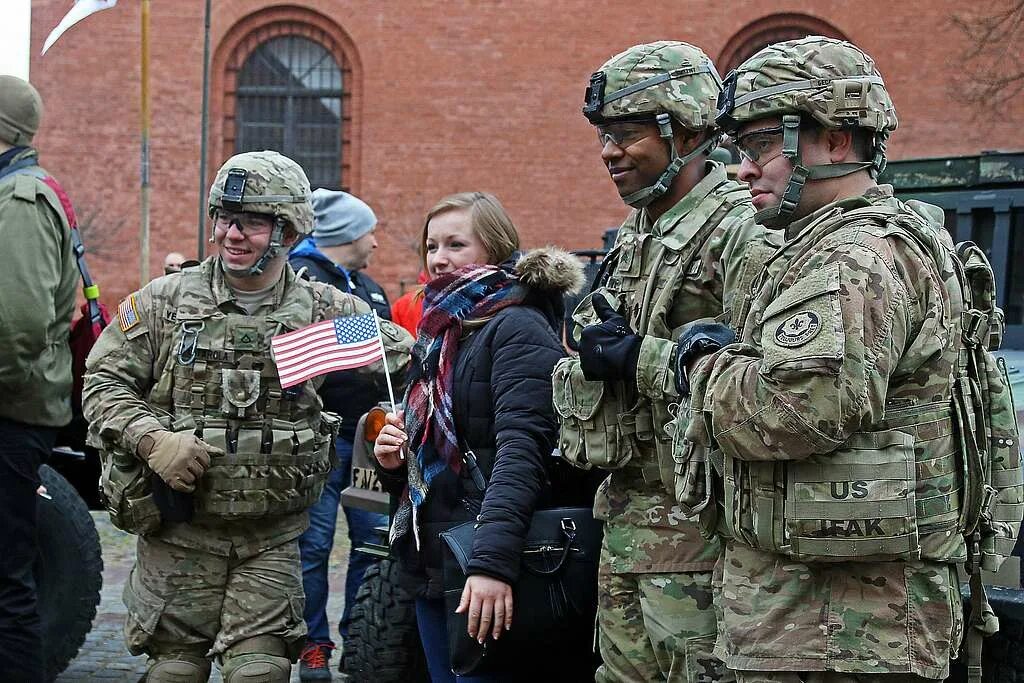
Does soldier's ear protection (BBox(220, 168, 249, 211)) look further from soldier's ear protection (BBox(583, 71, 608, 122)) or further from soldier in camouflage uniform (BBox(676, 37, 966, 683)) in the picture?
soldier in camouflage uniform (BBox(676, 37, 966, 683))

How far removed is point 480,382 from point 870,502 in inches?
51.5

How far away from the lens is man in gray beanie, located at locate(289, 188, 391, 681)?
602 centimetres

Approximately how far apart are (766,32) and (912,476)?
1859cm

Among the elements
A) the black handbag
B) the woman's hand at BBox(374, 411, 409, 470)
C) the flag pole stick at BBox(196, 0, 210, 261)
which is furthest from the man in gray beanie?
the flag pole stick at BBox(196, 0, 210, 261)

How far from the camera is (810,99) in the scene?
271 cm

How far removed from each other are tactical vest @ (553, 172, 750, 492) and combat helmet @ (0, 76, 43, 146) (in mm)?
2399

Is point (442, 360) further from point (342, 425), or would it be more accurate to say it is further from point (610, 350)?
point (342, 425)

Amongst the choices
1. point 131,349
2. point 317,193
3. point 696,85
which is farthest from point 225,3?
point 696,85

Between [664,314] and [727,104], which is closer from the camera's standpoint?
[727,104]

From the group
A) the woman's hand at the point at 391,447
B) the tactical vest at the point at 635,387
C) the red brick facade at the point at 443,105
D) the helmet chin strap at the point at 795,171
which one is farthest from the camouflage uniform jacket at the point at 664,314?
the red brick facade at the point at 443,105

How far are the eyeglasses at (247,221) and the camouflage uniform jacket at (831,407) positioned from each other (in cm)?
213

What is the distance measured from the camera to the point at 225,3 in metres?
19.8


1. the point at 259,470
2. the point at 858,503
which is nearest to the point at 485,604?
the point at 858,503

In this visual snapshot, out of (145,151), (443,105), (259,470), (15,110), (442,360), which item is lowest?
(259,470)
